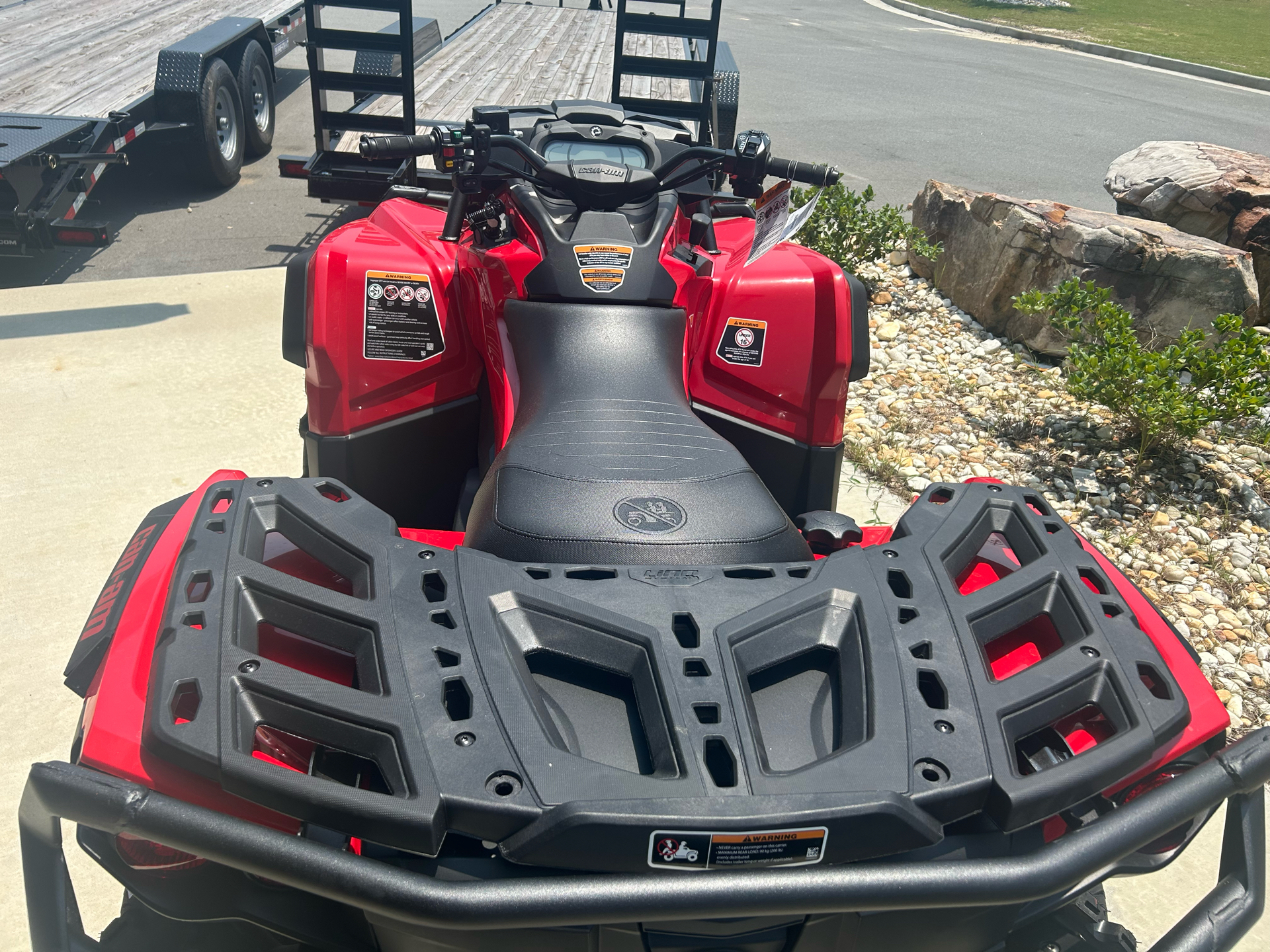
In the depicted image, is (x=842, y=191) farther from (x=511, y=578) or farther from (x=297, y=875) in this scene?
(x=297, y=875)

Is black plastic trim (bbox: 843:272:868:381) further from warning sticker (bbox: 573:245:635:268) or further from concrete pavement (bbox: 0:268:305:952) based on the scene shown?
concrete pavement (bbox: 0:268:305:952)

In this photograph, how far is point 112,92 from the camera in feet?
21.7

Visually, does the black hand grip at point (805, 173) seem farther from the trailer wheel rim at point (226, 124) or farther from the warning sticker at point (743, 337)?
the trailer wheel rim at point (226, 124)

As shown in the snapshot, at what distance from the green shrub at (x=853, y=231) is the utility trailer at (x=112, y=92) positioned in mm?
4062

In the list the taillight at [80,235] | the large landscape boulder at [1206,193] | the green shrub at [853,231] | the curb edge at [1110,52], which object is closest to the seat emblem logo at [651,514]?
the green shrub at [853,231]

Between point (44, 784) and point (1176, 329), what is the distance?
17.2 ft

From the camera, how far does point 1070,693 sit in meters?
1.46

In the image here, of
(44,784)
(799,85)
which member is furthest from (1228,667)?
(799,85)

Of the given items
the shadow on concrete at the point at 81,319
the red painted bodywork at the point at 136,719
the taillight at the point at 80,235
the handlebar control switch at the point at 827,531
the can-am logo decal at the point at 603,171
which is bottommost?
the shadow on concrete at the point at 81,319

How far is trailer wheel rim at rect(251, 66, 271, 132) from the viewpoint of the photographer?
8.12 meters

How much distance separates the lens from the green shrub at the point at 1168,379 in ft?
12.8

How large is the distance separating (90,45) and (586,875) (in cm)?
Answer: 862

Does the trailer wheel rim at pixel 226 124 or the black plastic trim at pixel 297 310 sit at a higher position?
the black plastic trim at pixel 297 310

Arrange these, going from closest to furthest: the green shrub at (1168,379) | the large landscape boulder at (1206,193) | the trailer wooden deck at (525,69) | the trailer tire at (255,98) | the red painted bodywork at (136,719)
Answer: the red painted bodywork at (136,719) < the green shrub at (1168,379) < the large landscape boulder at (1206,193) < the trailer wooden deck at (525,69) < the trailer tire at (255,98)
